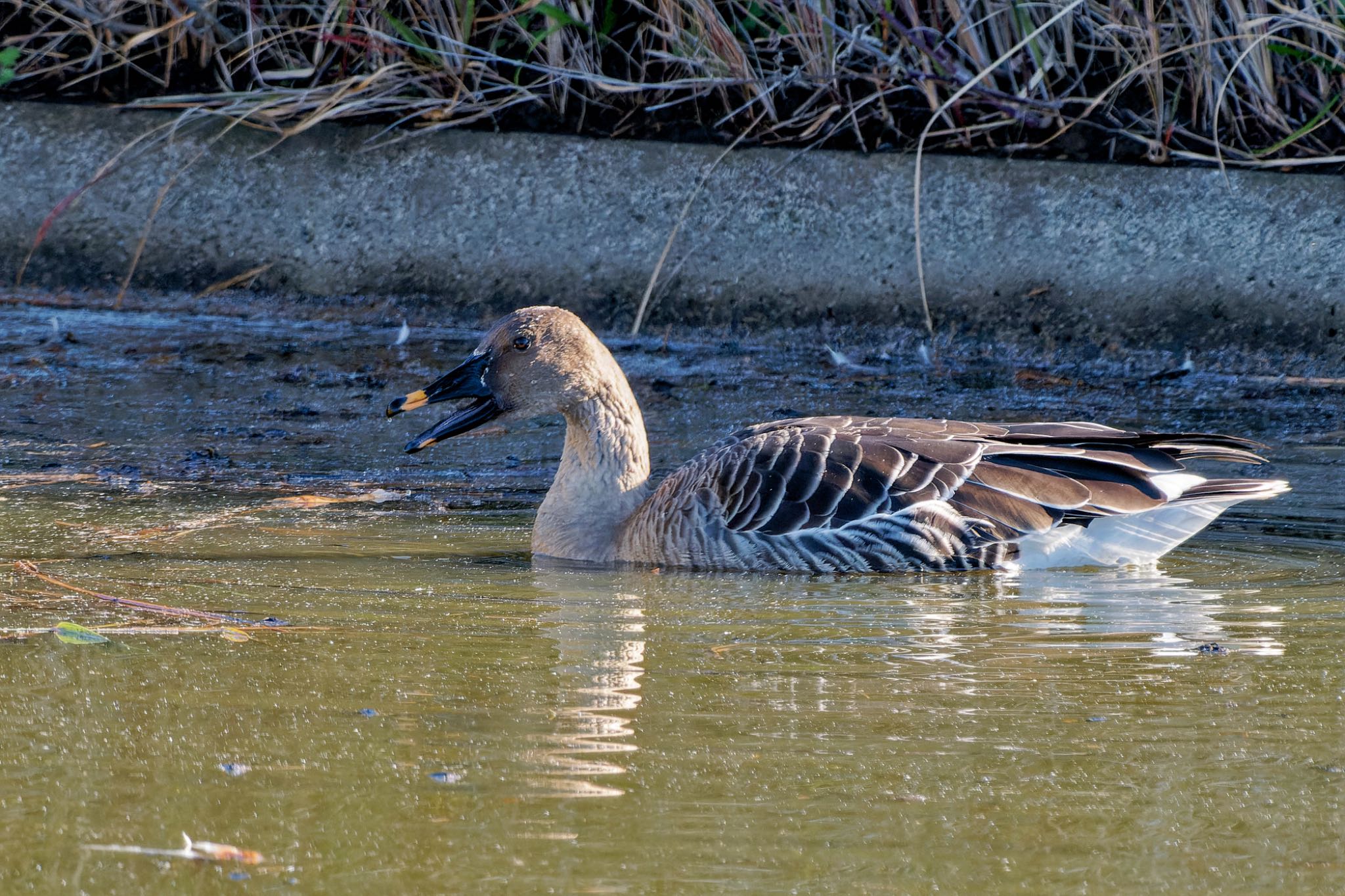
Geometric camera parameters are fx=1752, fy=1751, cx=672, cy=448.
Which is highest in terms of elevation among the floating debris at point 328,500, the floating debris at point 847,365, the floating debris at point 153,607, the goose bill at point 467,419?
the goose bill at point 467,419

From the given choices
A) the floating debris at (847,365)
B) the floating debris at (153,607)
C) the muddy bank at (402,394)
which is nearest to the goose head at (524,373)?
the muddy bank at (402,394)

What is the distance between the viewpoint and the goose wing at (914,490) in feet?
18.4

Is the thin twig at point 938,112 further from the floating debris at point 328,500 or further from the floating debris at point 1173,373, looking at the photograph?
the floating debris at point 328,500

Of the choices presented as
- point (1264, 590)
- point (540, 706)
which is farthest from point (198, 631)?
point (1264, 590)

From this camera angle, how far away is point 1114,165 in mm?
8516

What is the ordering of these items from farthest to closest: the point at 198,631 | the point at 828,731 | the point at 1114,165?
1. the point at 1114,165
2. the point at 198,631
3. the point at 828,731

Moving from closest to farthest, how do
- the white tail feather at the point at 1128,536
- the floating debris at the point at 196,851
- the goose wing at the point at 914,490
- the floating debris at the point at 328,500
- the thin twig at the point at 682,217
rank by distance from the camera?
the floating debris at the point at 196,851 → the goose wing at the point at 914,490 → the white tail feather at the point at 1128,536 → the floating debris at the point at 328,500 → the thin twig at the point at 682,217

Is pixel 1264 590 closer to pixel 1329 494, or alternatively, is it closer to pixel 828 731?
pixel 1329 494

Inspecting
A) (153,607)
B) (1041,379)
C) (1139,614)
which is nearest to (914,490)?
(1139,614)

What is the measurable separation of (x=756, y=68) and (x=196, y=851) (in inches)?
270

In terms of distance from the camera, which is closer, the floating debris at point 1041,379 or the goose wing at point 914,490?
the goose wing at point 914,490

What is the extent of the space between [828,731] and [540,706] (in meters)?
0.63

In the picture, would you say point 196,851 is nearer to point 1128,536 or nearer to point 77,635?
point 77,635

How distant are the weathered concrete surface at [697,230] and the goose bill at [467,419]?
8.77 ft
